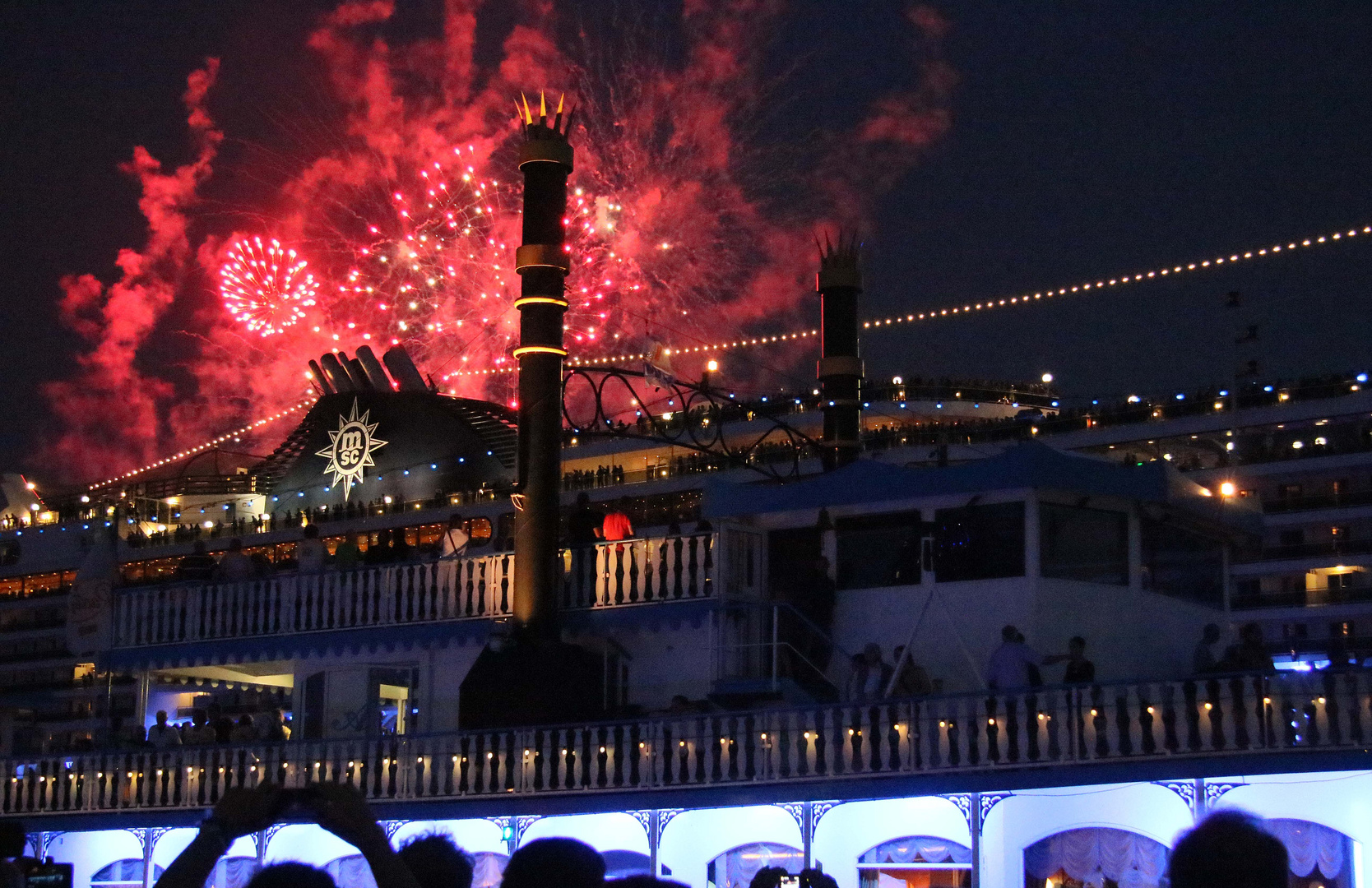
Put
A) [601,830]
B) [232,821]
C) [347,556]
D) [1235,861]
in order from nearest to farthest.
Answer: [1235,861], [232,821], [601,830], [347,556]

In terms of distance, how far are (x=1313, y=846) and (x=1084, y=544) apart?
15.8ft

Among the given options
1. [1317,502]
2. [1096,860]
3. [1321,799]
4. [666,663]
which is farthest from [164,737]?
[1317,502]

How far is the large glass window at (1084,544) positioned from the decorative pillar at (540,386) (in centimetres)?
599

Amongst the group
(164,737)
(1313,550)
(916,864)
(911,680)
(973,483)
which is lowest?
(916,864)

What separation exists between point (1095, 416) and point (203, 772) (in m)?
40.8

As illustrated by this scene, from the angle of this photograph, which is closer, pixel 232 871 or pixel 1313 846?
pixel 1313 846

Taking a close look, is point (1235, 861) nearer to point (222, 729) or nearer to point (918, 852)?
point (918, 852)

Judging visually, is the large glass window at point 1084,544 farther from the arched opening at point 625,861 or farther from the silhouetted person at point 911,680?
the arched opening at point 625,861

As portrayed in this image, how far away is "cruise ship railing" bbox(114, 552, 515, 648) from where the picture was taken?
2258 centimetres

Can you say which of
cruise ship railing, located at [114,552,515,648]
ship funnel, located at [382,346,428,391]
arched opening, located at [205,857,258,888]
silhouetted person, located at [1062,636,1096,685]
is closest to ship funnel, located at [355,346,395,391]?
ship funnel, located at [382,346,428,391]

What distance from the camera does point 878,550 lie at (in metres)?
20.2

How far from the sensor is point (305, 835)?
2256 centimetres

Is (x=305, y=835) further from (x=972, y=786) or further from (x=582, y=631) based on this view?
(x=972, y=786)

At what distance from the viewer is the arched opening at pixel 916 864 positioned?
57.1ft
